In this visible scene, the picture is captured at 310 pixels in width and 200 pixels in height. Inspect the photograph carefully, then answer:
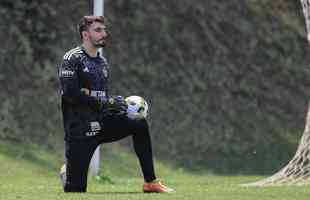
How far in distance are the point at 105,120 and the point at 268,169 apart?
765cm

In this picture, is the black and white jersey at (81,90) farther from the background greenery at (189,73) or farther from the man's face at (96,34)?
the background greenery at (189,73)

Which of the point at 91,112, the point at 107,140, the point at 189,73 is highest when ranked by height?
the point at 91,112

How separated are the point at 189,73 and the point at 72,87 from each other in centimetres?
1086

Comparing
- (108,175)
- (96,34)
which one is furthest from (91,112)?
(108,175)

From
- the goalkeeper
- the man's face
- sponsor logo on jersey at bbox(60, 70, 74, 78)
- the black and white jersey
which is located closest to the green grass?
the goalkeeper

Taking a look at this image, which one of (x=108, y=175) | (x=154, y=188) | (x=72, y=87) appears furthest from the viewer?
(x=108, y=175)

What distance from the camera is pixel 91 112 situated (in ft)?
35.8

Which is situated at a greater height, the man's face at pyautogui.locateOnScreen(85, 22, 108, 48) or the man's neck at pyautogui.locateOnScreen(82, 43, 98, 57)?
the man's face at pyautogui.locateOnScreen(85, 22, 108, 48)

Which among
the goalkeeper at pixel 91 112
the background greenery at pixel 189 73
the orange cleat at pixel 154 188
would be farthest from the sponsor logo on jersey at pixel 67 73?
the background greenery at pixel 189 73

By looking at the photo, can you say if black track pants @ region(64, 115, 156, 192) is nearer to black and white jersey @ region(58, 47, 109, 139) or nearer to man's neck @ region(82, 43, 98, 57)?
black and white jersey @ region(58, 47, 109, 139)

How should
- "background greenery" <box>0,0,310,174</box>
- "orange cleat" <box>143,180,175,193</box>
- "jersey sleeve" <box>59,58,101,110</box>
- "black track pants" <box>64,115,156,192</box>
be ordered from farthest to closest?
"background greenery" <box>0,0,310,174</box>
"orange cleat" <box>143,180,175,193</box>
"black track pants" <box>64,115,156,192</box>
"jersey sleeve" <box>59,58,101,110</box>

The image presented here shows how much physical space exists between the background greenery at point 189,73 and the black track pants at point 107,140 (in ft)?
23.3

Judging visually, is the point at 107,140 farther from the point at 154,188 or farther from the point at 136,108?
the point at 154,188

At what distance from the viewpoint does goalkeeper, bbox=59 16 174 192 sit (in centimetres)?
1077
